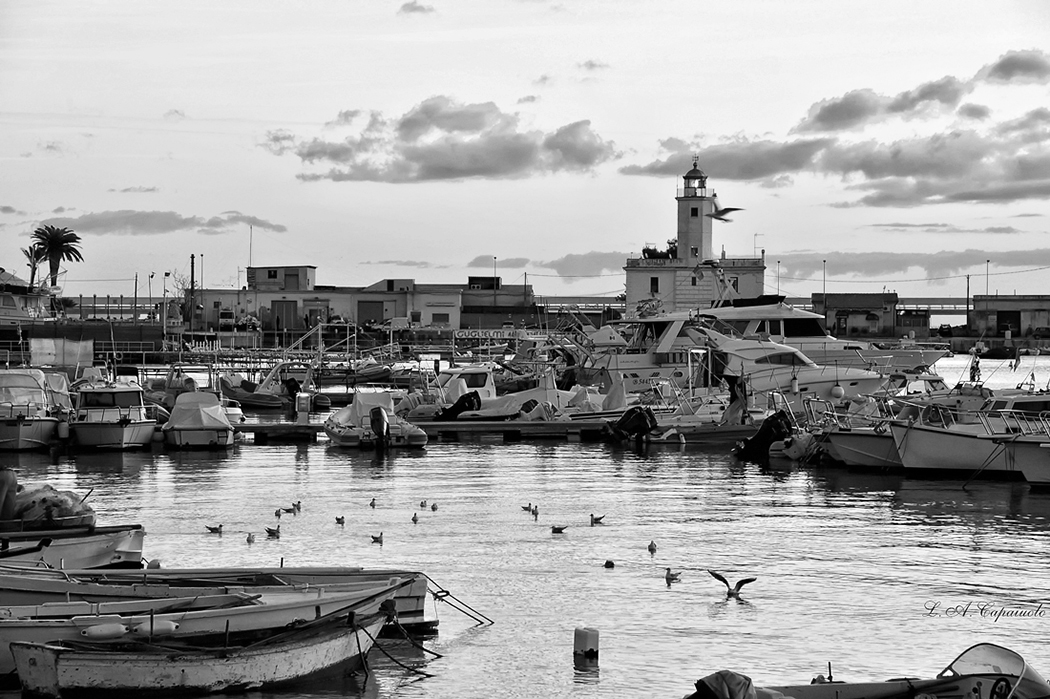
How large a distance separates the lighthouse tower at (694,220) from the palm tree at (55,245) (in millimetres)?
67474

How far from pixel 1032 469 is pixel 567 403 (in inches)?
890

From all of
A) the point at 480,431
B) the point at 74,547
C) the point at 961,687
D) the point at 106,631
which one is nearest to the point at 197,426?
the point at 480,431

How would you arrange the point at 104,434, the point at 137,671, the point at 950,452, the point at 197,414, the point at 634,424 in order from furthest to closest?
the point at 634,424
the point at 197,414
the point at 104,434
the point at 950,452
the point at 137,671

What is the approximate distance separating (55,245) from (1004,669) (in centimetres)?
13424

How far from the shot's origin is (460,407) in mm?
50250

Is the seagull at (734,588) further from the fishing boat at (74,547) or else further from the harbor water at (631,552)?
the fishing boat at (74,547)

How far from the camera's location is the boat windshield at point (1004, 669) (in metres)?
11.0

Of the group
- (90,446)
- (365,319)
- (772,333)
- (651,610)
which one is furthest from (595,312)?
(651,610)

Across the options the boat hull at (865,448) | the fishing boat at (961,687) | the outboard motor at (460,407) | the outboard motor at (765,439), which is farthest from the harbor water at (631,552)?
the outboard motor at (460,407)

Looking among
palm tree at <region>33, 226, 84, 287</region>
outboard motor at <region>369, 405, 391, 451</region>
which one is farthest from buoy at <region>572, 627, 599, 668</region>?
palm tree at <region>33, 226, 84, 287</region>

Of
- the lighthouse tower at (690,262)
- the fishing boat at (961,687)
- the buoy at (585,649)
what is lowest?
the buoy at (585,649)

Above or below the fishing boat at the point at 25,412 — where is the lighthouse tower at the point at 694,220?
above

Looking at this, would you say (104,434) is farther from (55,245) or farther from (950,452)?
(55,245)

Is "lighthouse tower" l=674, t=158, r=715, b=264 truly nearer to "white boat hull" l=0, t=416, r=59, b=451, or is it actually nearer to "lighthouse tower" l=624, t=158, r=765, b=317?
"lighthouse tower" l=624, t=158, r=765, b=317
